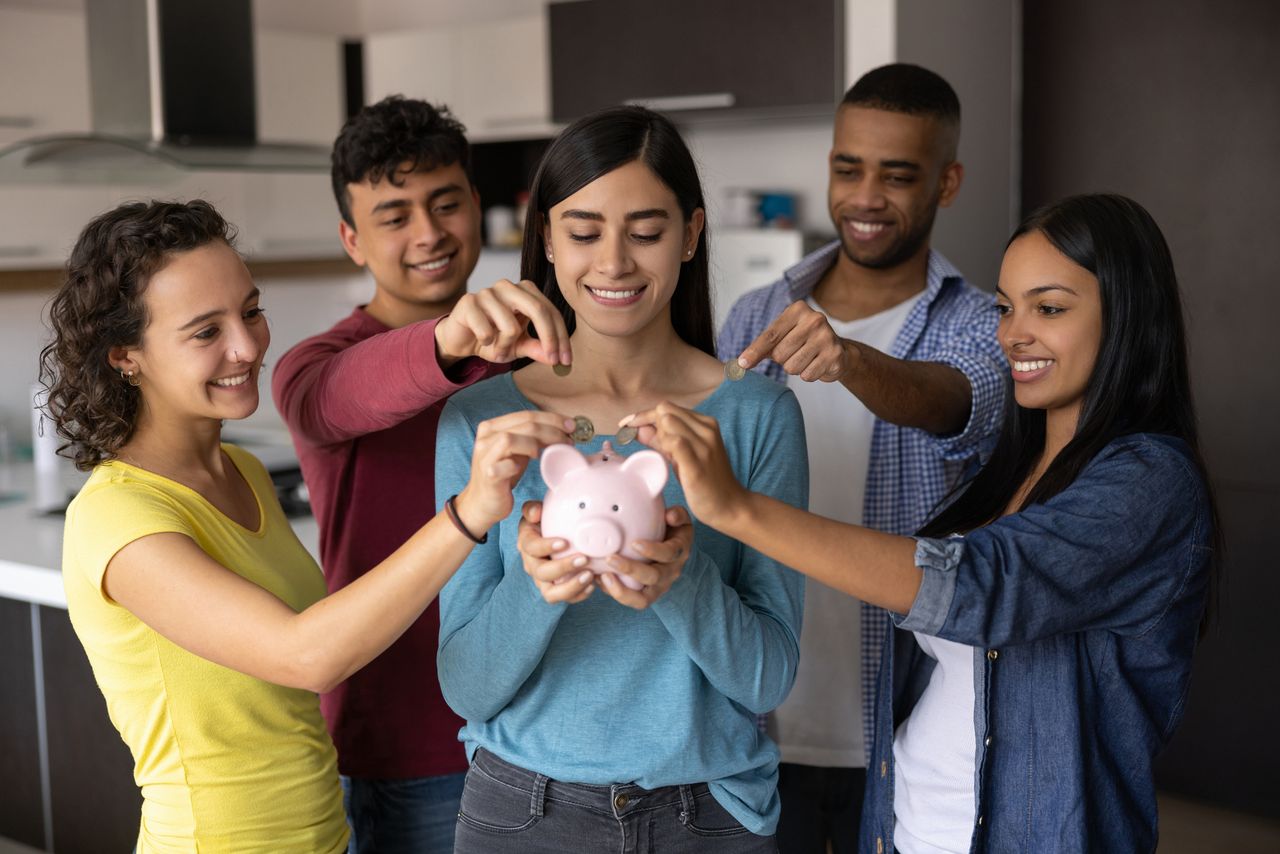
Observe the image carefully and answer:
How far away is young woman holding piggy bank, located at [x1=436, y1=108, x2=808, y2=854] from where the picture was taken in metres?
1.20

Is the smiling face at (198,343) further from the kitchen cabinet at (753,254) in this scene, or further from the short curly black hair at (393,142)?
the kitchen cabinet at (753,254)

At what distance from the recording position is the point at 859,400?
1769 millimetres

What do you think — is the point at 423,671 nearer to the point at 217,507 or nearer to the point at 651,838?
the point at 217,507

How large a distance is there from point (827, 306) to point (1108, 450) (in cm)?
79

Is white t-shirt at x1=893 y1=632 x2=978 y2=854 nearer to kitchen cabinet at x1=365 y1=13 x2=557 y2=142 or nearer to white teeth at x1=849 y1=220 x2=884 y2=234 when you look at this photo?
white teeth at x1=849 y1=220 x2=884 y2=234

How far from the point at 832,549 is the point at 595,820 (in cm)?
36

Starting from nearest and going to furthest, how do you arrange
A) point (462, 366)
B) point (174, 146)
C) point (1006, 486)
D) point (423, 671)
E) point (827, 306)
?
point (462, 366) < point (1006, 486) < point (423, 671) < point (827, 306) < point (174, 146)

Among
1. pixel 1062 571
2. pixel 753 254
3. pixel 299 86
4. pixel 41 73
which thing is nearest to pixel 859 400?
pixel 1062 571

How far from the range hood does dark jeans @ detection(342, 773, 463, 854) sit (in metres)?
1.82

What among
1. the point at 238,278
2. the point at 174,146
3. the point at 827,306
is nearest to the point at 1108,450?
the point at 827,306

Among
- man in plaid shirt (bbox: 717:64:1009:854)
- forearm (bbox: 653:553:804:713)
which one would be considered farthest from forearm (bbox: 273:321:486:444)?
man in plaid shirt (bbox: 717:64:1009:854)

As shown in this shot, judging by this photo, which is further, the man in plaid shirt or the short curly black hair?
the man in plaid shirt

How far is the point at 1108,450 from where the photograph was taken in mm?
1322

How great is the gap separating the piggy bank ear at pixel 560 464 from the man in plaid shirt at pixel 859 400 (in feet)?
2.25
